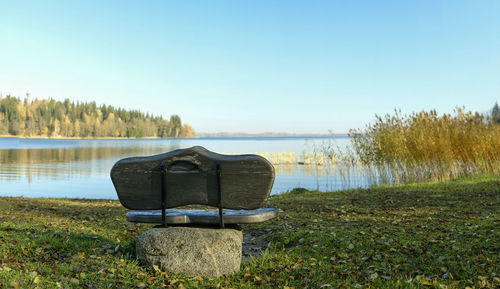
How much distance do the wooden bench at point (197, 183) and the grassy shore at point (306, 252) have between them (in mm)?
715

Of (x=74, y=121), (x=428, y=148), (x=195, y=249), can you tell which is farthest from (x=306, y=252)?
(x=74, y=121)

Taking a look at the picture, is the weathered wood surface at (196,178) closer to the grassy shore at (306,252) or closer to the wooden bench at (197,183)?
the wooden bench at (197,183)

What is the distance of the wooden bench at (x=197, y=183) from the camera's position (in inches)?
145

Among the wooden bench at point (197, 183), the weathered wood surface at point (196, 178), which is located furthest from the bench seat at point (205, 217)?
the weathered wood surface at point (196, 178)

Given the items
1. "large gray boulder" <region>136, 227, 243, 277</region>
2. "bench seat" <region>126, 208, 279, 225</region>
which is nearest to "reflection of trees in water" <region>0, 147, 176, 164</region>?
"bench seat" <region>126, 208, 279, 225</region>

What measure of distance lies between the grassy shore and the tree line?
14016cm

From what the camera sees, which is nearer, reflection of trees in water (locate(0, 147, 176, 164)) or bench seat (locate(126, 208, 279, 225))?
bench seat (locate(126, 208, 279, 225))

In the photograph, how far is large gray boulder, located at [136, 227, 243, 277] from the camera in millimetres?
3934

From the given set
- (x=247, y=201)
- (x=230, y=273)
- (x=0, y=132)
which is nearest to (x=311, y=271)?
(x=230, y=273)

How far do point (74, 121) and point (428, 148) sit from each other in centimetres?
14930

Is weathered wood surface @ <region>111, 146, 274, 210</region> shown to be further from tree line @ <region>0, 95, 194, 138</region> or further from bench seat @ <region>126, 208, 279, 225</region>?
tree line @ <region>0, 95, 194, 138</region>

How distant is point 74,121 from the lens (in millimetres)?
142125

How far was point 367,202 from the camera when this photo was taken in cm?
955

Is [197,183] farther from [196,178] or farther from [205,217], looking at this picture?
[205,217]
